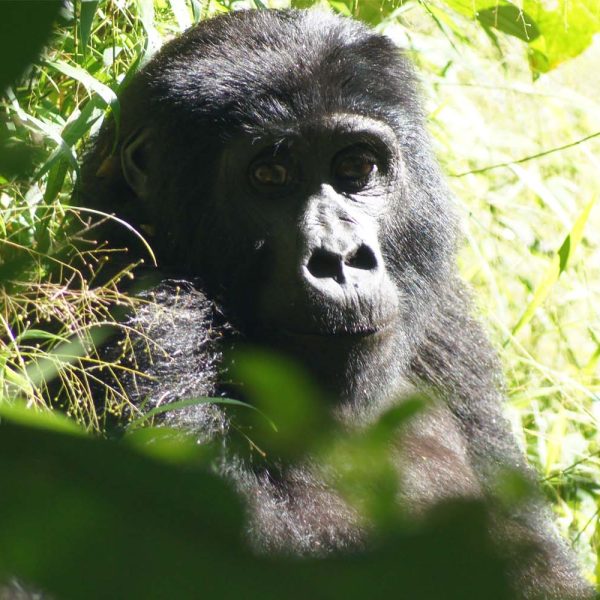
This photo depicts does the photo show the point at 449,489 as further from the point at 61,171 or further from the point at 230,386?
the point at 61,171

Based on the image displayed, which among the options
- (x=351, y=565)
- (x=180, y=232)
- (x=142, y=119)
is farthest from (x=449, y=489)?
(x=351, y=565)

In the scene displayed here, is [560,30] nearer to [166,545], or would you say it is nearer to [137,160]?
[137,160]

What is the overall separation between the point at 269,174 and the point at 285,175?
0.05 metres

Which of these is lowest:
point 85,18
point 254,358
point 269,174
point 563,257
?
point 563,257

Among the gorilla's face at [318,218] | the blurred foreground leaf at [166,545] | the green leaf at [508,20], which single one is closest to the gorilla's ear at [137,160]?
the gorilla's face at [318,218]

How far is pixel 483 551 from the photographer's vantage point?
1.42 feet

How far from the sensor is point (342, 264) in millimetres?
2734

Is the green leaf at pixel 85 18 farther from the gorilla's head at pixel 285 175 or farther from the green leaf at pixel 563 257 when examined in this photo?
the green leaf at pixel 563 257

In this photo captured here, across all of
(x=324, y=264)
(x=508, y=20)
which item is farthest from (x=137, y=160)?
(x=508, y=20)

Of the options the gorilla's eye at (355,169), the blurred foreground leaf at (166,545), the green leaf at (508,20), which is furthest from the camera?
the green leaf at (508,20)

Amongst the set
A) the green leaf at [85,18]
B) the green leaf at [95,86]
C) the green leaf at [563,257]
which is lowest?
the green leaf at [563,257]

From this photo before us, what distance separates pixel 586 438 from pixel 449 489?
167 centimetres

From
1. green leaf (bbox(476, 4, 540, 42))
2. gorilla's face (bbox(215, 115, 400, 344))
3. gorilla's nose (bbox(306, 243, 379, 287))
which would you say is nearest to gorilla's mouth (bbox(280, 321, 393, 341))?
gorilla's face (bbox(215, 115, 400, 344))

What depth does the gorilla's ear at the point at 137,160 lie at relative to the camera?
321cm
